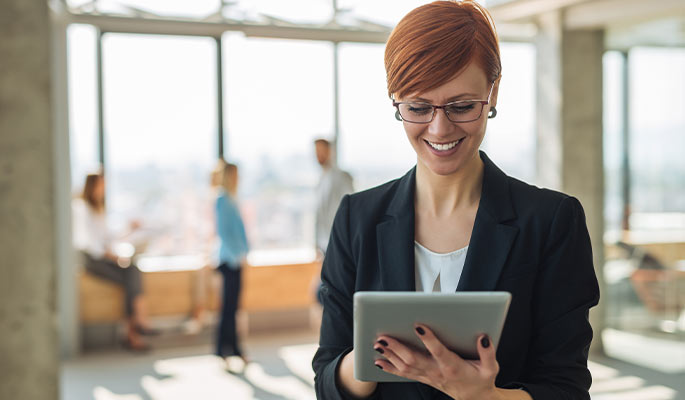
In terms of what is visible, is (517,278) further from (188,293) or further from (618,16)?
(188,293)

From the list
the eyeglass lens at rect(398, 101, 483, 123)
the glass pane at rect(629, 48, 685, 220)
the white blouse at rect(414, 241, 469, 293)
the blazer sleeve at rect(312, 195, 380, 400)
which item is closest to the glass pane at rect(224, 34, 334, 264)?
the glass pane at rect(629, 48, 685, 220)

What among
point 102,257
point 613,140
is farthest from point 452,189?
point 102,257

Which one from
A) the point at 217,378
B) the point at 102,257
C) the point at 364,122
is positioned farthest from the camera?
the point at 364,122

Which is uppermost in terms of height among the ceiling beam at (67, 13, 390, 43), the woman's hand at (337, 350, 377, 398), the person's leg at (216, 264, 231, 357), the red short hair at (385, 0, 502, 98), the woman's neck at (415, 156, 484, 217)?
the ceiling beam at (67, 13, 390, 43)

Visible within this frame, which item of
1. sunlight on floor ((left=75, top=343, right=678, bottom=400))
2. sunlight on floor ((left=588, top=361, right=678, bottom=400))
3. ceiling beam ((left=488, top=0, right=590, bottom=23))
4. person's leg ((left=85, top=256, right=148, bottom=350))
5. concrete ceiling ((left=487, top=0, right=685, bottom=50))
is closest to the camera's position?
sunlight on floor ((left=588, top=361, right=678, bottom=400))

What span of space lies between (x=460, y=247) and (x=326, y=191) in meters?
5.06

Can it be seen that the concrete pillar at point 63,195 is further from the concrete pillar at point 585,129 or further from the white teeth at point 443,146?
the white teeth at point 443,146

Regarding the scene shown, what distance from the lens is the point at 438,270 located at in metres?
1.55

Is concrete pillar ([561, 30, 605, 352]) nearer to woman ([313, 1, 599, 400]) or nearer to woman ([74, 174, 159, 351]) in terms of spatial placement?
woman ([74, 174, 159, 351])

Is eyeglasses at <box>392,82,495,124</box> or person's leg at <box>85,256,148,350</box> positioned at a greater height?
eyeglasses at <box>392,82,495,124</box>

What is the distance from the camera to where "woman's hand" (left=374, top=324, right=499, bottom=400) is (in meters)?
1.26

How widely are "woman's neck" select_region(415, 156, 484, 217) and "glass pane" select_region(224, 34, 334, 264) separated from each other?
7.02 meters

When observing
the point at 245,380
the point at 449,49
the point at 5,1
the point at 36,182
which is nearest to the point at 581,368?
the point at 449,49

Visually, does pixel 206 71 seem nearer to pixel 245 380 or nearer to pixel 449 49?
pixel 245 380
